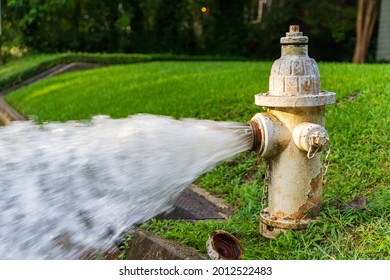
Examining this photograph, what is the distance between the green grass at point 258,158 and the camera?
9.12 feet

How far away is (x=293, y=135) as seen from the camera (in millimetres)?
2740

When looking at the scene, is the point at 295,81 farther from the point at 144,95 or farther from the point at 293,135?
the point at 144,95

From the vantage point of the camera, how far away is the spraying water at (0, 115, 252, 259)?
2.74 metres

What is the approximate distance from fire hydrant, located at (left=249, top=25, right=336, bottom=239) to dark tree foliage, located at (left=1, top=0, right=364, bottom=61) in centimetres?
1303

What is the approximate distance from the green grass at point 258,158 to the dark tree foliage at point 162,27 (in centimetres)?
809

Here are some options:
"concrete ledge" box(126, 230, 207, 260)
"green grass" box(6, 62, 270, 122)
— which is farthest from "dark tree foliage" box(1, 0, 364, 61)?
"concrete ledge" box(126, 230, 207, 260)

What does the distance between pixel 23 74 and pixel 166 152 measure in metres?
10.3

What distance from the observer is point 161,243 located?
2.88 m

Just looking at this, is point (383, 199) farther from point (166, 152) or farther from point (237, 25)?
point (237, 25)

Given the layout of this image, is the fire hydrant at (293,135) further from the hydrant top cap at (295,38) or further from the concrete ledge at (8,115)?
the concrete ledge at (8,115)

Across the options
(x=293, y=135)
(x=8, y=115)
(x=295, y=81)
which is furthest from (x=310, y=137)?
(x=8, y=115)

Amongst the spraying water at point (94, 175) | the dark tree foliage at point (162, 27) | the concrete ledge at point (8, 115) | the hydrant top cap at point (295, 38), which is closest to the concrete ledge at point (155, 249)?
the spraying water at point (94, 175)

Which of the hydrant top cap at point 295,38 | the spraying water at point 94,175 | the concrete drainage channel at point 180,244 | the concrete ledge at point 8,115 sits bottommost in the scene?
the concrete ledge at point 8,115

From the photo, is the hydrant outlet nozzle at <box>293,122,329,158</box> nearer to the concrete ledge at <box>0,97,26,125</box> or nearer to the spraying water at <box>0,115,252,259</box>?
the spraying water at <box>0,115,252,259</box>
